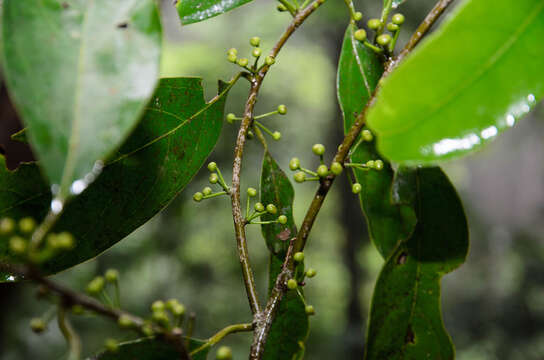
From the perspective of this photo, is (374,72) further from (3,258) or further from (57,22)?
(3,258)

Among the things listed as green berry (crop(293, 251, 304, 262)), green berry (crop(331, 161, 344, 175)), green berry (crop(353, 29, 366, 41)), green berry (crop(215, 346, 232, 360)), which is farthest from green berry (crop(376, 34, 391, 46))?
green berry (crop(215, 346, 232, 360))

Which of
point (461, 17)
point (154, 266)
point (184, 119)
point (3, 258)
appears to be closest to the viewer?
point (461, 17)

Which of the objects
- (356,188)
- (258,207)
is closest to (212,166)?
(258,207)

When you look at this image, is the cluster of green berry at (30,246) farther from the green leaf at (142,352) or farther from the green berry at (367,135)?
the green berry at (367,135)

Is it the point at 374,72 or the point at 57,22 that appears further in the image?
the point at 374,72

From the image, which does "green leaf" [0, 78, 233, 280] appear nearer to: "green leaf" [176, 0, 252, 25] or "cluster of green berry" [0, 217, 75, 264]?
"green leaf" [176, 0, 252, 25]

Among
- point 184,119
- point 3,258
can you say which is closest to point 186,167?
point 184,119
